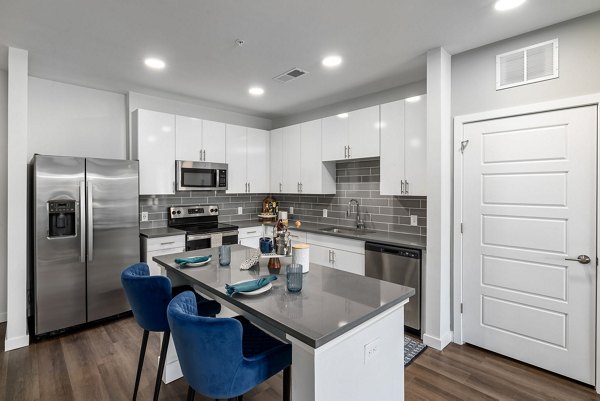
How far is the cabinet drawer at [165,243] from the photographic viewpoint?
3.57 metres

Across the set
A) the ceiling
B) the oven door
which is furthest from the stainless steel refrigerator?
the ceiling

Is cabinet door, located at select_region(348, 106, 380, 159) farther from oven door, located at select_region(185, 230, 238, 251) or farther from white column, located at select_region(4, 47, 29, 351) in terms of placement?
white column, located at select_region(4, 47, 29, 351)

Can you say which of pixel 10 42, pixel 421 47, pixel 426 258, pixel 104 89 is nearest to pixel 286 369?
pixel 426 258

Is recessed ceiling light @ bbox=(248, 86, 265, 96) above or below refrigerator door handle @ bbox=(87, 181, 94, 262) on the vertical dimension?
above

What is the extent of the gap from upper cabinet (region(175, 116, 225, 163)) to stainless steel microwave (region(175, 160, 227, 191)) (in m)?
0.09

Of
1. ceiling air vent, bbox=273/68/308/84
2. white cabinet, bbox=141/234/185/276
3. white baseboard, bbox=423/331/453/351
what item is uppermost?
ceiling air vent, bbox=273/68/308/84

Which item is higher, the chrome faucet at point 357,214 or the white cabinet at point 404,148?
the white cabinet at point 404,148

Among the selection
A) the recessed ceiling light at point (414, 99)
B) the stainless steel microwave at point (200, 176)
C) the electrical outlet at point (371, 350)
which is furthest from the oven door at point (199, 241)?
the electrical outlet at point (371, 350)

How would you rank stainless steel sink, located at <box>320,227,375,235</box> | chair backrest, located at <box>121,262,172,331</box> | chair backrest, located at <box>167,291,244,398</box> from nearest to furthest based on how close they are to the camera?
1. chair backrest, located at <box>167,291,244,398</box>
2. chair backrest, located at <box>121,262,172,331</box>
3. stainless steel sink, located at <box>320,227,375,235</box>

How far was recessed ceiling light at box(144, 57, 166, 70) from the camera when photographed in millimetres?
2928

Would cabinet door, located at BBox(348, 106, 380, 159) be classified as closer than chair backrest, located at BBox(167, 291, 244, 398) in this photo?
No

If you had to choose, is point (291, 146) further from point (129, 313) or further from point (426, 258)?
point (129, 313)

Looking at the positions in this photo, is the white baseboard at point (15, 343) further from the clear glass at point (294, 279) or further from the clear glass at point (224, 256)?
the clear glass at point (294, 279)

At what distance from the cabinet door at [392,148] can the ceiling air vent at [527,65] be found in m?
0.93
